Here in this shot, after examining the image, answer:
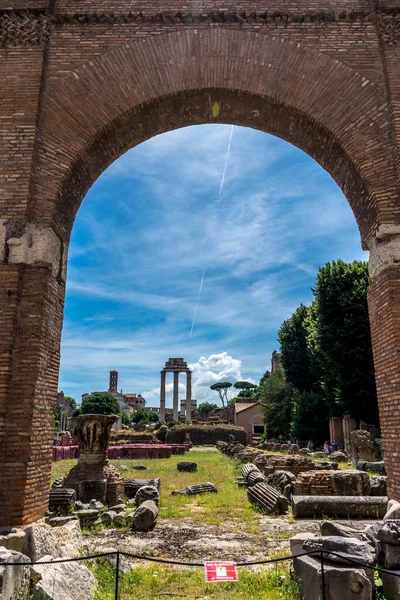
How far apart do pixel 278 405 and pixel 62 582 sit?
121 ft

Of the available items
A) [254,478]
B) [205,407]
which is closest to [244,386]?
[205,407]

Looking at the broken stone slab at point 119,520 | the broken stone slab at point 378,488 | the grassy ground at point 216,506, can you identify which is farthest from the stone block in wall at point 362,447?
the broken stone slab at point 119,520

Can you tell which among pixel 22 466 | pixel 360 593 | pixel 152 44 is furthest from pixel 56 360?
pixel 152 44

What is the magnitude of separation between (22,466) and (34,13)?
727 centimetres

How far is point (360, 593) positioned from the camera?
4324 mm

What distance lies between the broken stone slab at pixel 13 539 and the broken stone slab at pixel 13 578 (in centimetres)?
62

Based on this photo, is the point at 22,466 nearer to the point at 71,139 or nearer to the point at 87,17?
the point at 71,139

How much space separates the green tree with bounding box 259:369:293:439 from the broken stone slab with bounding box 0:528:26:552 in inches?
1379

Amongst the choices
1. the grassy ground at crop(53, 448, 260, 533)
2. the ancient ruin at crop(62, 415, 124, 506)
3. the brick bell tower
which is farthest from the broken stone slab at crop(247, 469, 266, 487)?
the brick bell tower

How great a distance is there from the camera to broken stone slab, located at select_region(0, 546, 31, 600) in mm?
4082

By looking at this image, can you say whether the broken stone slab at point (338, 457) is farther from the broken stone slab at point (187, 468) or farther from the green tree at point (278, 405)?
the green tree at point (278, 405)

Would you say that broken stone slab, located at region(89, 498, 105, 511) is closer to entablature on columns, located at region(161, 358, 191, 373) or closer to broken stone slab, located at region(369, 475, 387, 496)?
broken stone slab, located at region(369, 475, 387, 496)

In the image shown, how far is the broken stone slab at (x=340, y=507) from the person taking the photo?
9242 mm

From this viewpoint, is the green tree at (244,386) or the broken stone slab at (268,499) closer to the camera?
the broken stone slab at (268,499)
